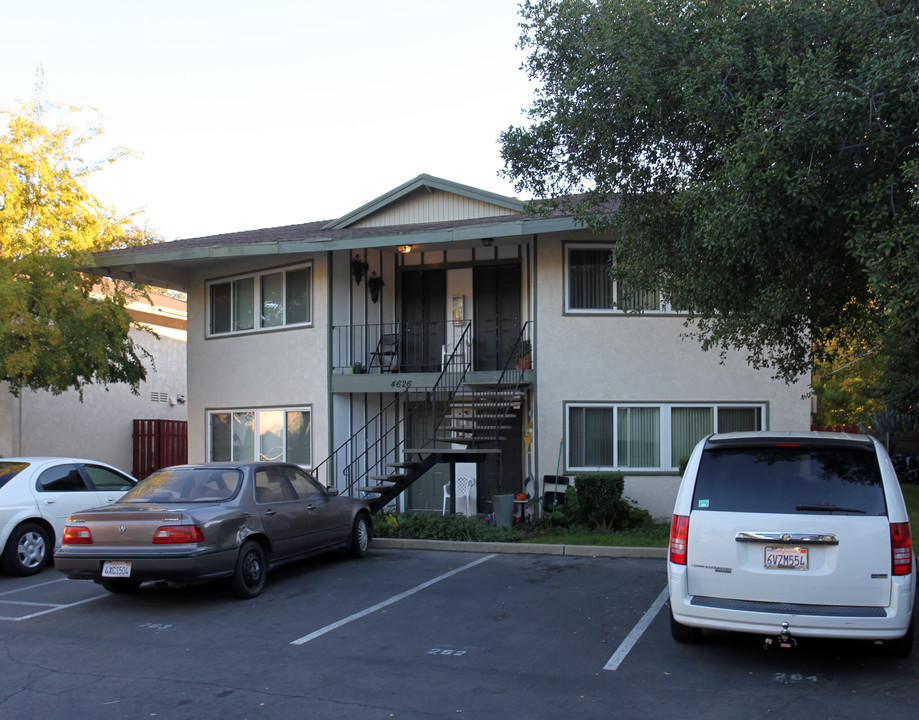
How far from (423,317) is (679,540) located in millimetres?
11020

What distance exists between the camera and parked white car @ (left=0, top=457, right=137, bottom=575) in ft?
33.3

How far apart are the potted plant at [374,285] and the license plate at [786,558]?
1156cm

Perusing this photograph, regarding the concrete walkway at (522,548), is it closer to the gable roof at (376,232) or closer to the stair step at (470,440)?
the stair step at (470,440)

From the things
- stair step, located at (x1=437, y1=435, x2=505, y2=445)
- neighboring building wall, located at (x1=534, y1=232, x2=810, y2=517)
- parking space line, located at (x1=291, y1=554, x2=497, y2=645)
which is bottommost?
parking space line, located at (x1=291, y1=554, x2=497, y2=645)

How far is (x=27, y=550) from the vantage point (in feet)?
34.0

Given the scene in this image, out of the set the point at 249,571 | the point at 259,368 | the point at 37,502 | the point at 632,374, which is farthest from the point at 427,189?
the point at 249,571

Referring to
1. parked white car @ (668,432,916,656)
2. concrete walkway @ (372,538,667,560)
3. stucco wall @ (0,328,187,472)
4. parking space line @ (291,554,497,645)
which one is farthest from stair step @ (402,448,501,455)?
stucco wall @ (0,328,187,472)

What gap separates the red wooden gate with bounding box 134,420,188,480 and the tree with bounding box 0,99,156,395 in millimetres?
5639

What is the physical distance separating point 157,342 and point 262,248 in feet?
31.4

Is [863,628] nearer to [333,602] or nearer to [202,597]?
[333,602]

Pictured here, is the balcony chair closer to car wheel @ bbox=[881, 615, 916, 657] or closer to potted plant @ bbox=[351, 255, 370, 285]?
potted plant @ bbox=[351, 255, 370, 285]

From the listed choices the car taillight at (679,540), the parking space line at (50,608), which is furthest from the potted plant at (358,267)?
the car taillight at (679,540)

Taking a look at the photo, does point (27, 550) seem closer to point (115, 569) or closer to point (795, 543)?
point (115, 569)

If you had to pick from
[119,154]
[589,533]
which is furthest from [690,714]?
[119,154]
